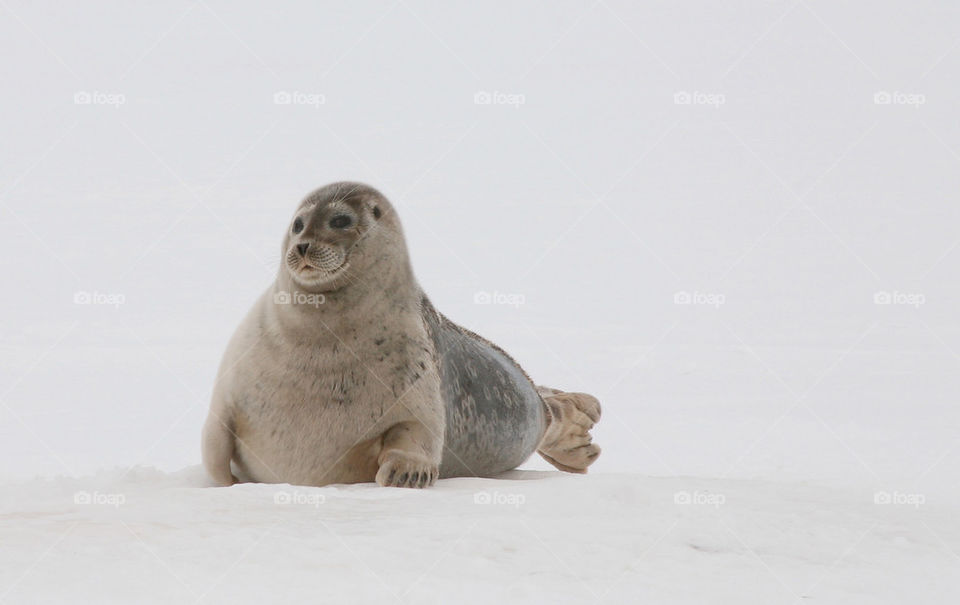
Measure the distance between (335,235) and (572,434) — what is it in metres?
2.08

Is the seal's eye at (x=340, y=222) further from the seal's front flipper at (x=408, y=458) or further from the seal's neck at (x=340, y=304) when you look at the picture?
the seal's front flipper at (x=408, y=458)

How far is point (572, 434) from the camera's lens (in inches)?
219

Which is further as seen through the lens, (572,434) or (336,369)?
(572,434)

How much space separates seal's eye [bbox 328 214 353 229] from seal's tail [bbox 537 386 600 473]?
5.98 ft

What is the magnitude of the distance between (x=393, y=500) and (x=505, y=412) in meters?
1.63

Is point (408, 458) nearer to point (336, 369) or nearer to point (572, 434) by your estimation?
point (336, 369)

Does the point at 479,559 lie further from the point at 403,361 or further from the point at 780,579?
the point at 403,361

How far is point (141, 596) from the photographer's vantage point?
2.03m

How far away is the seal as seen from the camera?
3.84 meters

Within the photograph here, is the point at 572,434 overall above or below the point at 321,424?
below

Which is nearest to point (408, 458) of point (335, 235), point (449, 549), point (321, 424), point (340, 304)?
point (321, 424)

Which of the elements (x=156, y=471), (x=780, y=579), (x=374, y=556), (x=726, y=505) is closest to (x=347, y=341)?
(x=156, y=471)

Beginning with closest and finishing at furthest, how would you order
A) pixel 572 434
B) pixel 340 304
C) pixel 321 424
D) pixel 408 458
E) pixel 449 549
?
pixel 449 549
pixel 408 458
pixel 321 424
pixel 340 304
pixel 572 434

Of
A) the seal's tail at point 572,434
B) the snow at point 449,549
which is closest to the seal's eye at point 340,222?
the snow at point 449,549
